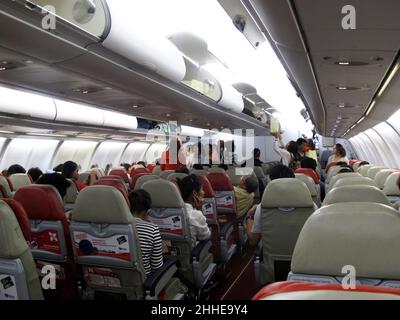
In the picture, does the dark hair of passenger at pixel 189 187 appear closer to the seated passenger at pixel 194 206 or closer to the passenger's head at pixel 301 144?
the seated passenger at pixel 194 206

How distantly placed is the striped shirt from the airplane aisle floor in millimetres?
1656

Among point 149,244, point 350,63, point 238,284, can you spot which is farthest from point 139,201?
point 350,63

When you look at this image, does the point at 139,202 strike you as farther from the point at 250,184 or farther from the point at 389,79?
the point at 389,79

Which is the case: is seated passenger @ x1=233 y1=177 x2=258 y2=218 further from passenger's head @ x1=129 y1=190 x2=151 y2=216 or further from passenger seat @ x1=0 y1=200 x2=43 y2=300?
passenger seat @ x1=0 y1=200 x2=43 y2=300

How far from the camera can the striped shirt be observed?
11.2 feet

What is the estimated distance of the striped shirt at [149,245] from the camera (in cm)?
342

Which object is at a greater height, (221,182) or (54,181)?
(54,181)

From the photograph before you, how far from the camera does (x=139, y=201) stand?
3.65 metres

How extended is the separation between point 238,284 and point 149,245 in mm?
2347

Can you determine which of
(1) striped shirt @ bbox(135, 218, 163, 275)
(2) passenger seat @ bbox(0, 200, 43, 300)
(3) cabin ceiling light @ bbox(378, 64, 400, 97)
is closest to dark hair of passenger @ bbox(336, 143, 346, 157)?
(3) cabin ceiling light @ bbox(378, 64, 400, 97)

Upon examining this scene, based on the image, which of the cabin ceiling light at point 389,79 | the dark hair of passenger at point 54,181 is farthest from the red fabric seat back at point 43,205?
the cabin ceiling light at point 389,79

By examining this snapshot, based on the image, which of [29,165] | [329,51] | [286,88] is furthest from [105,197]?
[29,165]
